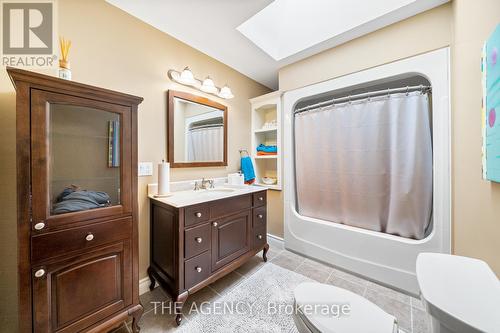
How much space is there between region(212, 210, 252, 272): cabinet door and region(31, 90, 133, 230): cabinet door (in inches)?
28.5

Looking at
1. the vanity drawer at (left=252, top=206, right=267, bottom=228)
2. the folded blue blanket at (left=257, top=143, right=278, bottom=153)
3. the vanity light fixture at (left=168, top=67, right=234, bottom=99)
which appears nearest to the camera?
the vanity light fixture at (left=168, top=67, right=234, bottom=99)

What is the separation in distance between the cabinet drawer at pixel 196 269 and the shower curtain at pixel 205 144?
1008mm

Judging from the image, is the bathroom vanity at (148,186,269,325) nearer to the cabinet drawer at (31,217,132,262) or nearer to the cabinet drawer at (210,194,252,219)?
the cabinet drawer at (210,194,252,219)

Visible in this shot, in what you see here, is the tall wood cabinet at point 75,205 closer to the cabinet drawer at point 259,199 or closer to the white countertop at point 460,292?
the cabinet drawer at point 259,199

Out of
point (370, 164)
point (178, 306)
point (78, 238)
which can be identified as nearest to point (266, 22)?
point (370, 164)

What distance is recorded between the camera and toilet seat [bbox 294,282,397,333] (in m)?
0.78

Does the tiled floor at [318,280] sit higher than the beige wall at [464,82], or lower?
lower

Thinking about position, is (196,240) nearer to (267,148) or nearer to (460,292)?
(460,292)

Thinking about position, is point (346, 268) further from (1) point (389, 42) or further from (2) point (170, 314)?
(1) point (389, 42)

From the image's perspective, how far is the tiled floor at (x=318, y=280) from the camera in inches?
50.9

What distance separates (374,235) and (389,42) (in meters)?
1.81

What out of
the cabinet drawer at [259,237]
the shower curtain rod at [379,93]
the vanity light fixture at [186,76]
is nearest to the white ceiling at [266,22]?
the vanity light fixture at [186,76]

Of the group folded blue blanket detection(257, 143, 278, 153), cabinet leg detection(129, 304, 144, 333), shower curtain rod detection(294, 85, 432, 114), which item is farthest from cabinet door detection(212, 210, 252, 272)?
shower curtain rod detection(294, 85, 432, 114)

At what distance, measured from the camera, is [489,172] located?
959 millimetres
